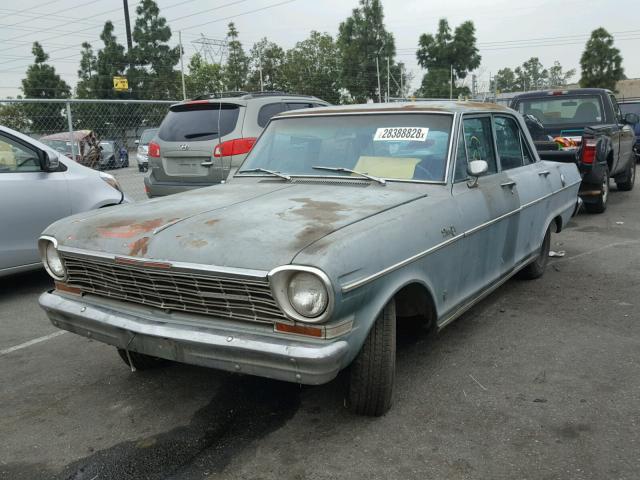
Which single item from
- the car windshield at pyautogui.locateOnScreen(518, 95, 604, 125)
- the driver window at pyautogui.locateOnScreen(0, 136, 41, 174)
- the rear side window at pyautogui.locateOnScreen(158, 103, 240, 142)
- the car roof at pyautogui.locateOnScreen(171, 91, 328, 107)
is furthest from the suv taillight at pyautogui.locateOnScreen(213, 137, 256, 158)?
the car windshield at pyautogui.locateOnScreen(518, 95, 604, 125)

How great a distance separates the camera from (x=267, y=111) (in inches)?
305

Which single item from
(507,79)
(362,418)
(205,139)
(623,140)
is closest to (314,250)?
(362,418)

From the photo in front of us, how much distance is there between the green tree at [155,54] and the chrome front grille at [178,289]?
172ft

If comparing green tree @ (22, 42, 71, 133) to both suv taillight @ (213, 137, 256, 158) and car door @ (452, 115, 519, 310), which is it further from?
car door @ (452, 115, 519, 310)

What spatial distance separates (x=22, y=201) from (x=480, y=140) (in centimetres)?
411

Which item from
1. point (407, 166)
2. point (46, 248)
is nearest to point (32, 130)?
point (46, 248)

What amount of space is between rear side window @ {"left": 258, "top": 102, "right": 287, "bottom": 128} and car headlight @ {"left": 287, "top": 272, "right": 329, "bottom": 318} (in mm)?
5258

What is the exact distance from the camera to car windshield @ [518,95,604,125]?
9867mm

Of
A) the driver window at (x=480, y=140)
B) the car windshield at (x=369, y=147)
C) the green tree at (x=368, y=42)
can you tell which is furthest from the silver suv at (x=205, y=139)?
the green tree at (x=368, y=42)

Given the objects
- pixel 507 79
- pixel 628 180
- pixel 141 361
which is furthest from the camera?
pixel 507 79

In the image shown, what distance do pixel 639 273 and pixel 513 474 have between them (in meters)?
3.98

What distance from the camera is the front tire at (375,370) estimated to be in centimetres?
295

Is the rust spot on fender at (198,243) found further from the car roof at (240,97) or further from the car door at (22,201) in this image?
the car roof at (240,97)

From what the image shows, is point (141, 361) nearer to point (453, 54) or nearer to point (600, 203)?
point (600, 203)
